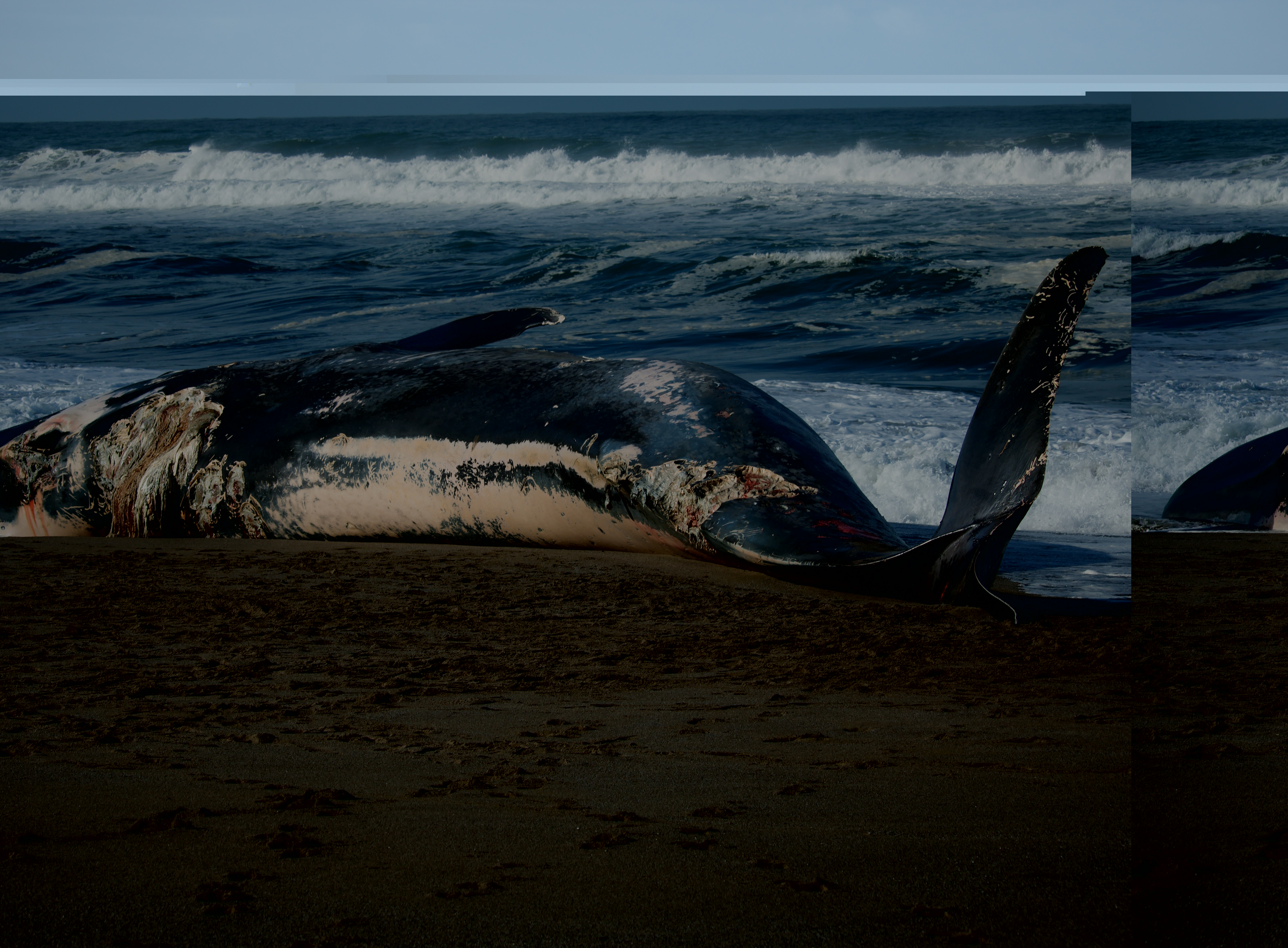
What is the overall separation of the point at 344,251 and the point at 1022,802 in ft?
28.2

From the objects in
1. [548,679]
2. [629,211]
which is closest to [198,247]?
[629,211]

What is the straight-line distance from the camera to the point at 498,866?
113 cm

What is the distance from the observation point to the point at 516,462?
318 centimetres

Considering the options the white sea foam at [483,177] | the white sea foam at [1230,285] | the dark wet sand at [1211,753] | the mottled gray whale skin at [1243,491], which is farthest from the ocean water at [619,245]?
the dark wet sand at [1211,753]

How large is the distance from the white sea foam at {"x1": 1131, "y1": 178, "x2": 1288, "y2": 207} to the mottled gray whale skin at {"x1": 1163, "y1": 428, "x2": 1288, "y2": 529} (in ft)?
3.11

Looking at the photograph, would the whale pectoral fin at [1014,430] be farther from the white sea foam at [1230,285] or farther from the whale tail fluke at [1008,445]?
the white sea foam at [1230,285]

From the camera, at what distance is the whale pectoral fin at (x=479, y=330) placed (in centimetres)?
400

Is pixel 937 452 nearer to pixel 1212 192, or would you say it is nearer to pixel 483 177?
pixel 1212 192

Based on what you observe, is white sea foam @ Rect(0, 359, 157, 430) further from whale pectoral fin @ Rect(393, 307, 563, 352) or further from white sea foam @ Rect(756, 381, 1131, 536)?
white sea foam @ Rect(756, 381, 1131, 536)

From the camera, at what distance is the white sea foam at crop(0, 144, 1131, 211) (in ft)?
33.1

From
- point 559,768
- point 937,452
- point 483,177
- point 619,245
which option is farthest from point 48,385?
point 559,768

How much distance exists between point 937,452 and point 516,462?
8.13 ft

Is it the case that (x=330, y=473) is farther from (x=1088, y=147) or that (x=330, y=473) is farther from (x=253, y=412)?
(x=1088, y=147)

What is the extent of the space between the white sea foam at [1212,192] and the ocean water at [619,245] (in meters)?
1.24
